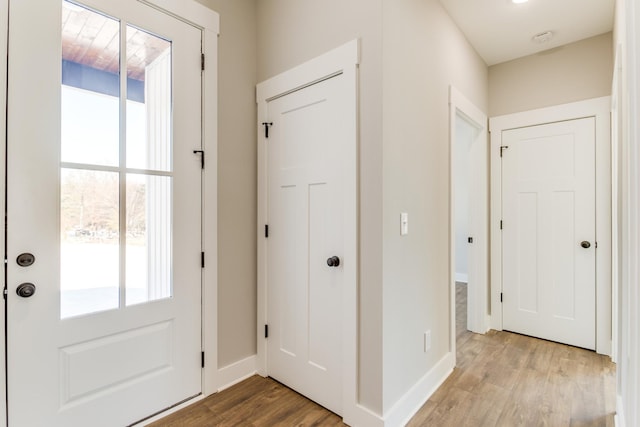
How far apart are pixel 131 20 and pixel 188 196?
3.32ft

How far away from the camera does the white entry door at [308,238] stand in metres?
1.91

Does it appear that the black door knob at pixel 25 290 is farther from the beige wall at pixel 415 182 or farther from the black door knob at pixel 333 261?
the beige wall at pixel 415 182

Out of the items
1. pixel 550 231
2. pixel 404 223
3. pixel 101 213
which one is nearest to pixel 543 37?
pixel 550 231

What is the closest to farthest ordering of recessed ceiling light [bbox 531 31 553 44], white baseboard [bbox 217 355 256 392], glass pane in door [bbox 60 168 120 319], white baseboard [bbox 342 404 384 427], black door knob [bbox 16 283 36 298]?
black door knob [bbox 16 283 36 298] → glass pane in door [bbox 60 168 120 319] → white baseboard [bbox 342 404 384 427] → white baseboard [bbox 217 355 256 392] → recessed ceiling light [bbox 531 31 553 44]

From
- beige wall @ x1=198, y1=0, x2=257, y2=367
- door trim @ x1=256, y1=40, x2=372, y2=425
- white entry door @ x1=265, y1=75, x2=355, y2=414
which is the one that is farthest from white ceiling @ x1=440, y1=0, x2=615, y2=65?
beige wall @ x1=198, y1=0, x2=257, y2=367

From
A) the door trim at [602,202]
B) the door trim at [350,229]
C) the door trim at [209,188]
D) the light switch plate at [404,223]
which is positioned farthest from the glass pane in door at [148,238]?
the door trim at [602,202]

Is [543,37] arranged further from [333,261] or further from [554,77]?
[333,261]

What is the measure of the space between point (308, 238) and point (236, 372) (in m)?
1.10

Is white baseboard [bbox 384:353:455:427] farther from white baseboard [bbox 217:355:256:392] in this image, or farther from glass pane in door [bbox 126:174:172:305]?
glass pane in door [bbox 126:174:172:305]

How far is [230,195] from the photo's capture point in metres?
2.21

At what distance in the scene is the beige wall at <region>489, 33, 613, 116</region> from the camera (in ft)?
9.04

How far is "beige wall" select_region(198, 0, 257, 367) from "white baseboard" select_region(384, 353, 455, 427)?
3.62 feet

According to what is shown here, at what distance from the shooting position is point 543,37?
2.77 meters

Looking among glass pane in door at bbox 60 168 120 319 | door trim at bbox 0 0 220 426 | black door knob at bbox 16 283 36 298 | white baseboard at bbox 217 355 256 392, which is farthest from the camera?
white baseboard at bbox 217 355 256 392
